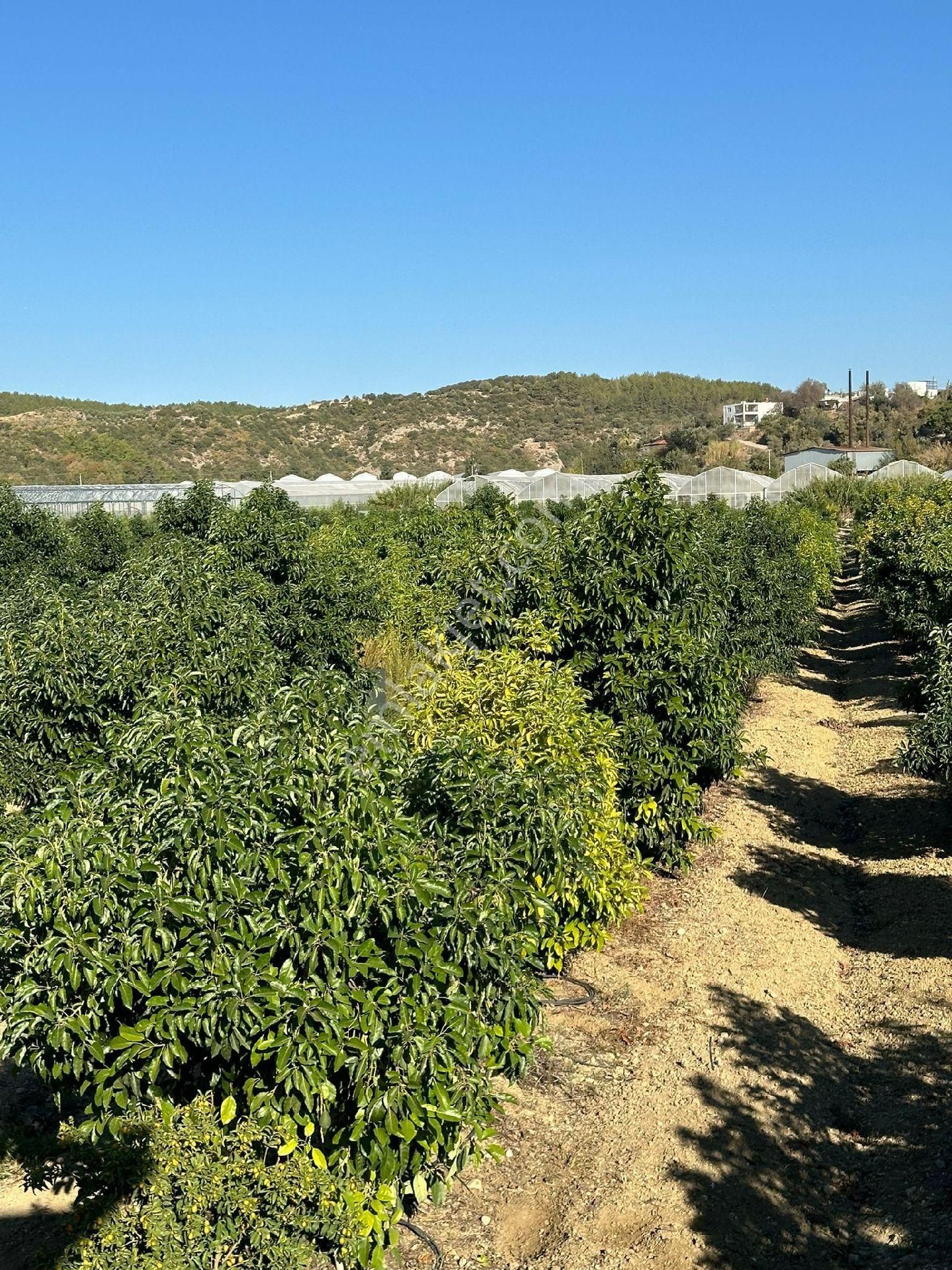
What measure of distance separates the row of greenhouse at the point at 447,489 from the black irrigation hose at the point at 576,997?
24.8 meters

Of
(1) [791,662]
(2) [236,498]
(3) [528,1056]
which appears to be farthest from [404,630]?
(2) [236,498]

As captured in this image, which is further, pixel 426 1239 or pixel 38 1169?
pixel 426 1239

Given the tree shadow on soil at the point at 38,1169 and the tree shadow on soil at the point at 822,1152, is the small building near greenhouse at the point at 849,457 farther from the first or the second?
the tree shadow on soil at the point at 38,1169

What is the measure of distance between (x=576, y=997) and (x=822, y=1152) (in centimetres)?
222

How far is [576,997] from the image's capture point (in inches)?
313

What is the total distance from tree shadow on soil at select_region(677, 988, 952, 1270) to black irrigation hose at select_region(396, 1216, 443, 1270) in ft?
4.25

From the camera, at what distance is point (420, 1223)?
18.0ft

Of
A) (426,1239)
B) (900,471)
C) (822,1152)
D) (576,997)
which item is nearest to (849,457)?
(900,471)

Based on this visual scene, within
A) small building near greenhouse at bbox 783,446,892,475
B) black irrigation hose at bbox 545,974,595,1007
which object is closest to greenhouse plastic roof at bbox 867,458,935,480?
small building near greenhouse at bbox 783,446,892,475

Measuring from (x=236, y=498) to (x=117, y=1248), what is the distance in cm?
3692

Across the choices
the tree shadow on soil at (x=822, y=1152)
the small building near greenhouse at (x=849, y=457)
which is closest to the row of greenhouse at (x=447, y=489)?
the small building near greenhouse at (x=849, y=457)

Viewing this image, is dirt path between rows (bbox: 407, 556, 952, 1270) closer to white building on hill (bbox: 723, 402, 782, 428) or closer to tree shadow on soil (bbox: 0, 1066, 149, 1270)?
tree shadow on soil (bbox: 0, 1066, 149, 1270)

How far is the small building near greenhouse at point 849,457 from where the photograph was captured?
64688 millimetres

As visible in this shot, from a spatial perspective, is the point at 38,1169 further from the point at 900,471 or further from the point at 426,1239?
the point at 900,471
